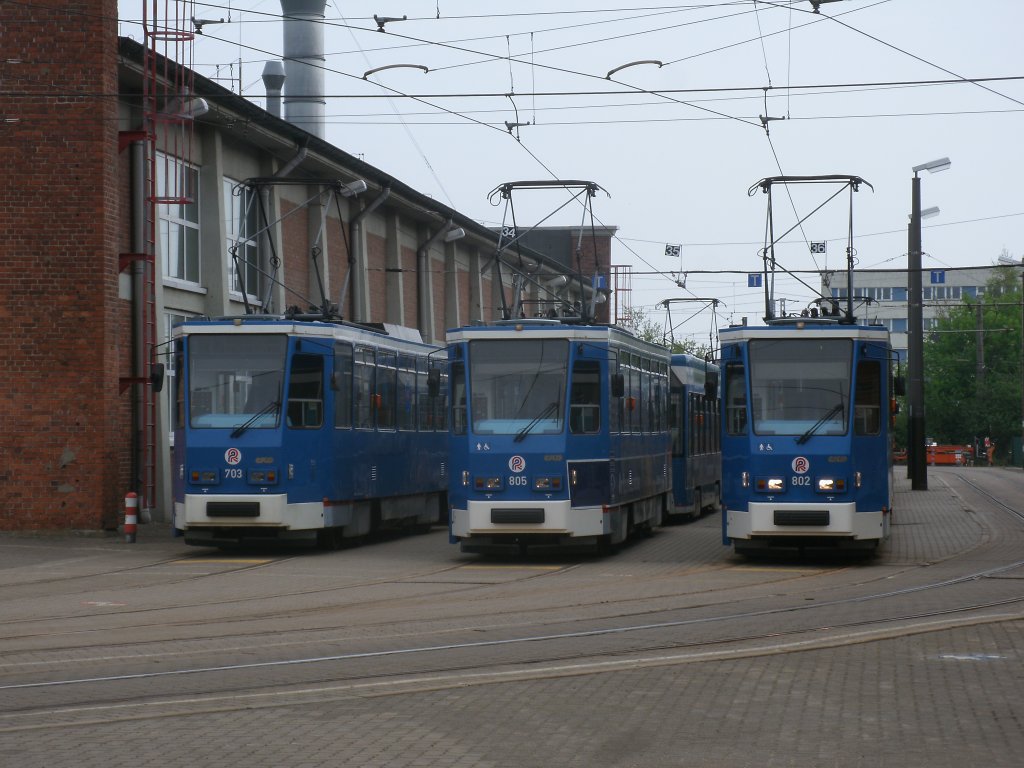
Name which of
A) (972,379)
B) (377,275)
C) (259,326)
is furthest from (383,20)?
(972,379)

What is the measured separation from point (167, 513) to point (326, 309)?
21.6ft

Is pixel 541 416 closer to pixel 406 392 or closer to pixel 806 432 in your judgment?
pixel 806 432

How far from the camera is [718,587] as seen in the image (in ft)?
55.7

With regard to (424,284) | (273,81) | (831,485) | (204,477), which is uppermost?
(273,81)

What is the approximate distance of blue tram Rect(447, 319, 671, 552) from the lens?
19.6 metres

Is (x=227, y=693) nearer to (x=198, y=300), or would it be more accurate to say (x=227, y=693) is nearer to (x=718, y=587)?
(x=718, y=587)

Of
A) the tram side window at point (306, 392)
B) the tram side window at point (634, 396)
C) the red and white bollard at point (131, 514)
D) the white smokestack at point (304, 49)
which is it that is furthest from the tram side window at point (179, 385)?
the white smokestack at point (304, 49)

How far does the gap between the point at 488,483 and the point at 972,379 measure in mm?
87513

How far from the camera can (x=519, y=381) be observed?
19875 mm

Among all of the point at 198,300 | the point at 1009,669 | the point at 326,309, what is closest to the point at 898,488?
the point at 198,300

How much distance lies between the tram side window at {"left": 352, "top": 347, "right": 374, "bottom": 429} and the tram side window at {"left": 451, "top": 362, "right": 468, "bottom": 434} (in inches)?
107

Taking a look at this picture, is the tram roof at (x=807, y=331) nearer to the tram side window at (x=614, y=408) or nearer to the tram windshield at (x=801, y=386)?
the tram windshield at (x=801, y=386)

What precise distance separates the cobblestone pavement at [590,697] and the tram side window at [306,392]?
386 cm

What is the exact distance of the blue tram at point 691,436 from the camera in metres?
28.0
